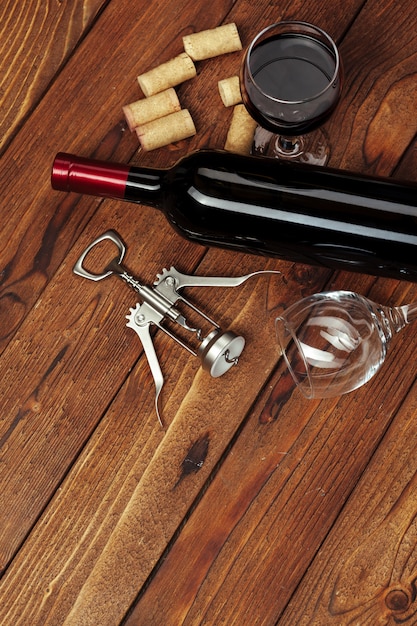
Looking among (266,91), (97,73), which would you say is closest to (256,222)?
(266,91)

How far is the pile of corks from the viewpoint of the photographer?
1083 mm

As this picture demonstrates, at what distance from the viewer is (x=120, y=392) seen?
3.57 ft

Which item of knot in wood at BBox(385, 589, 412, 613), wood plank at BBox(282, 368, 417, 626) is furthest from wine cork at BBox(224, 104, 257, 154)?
knot in wood at BBox(385, 589, 412, 613)

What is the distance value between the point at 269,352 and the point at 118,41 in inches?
21.5

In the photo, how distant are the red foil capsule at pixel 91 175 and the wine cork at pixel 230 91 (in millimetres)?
241

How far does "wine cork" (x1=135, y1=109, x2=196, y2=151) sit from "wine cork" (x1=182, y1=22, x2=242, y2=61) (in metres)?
0.10

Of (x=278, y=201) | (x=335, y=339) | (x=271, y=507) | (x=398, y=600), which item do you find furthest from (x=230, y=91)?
(x=398, y=600)

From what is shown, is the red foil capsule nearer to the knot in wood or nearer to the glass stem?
the glass stem

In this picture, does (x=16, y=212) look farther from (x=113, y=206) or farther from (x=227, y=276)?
(x=227, y=276)

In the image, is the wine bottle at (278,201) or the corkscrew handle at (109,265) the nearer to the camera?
the wine bottle at (278,201)

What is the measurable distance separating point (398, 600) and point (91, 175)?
2.46 ft

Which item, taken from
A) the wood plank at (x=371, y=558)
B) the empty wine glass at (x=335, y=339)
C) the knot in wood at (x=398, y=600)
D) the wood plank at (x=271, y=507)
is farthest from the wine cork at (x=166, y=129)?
the knot in wood at (x=398, y=600)

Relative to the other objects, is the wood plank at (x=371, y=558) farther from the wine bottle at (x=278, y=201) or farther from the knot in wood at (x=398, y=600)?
the wine bottle at (x=278, y=201)

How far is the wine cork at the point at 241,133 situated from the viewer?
3.53 ft
